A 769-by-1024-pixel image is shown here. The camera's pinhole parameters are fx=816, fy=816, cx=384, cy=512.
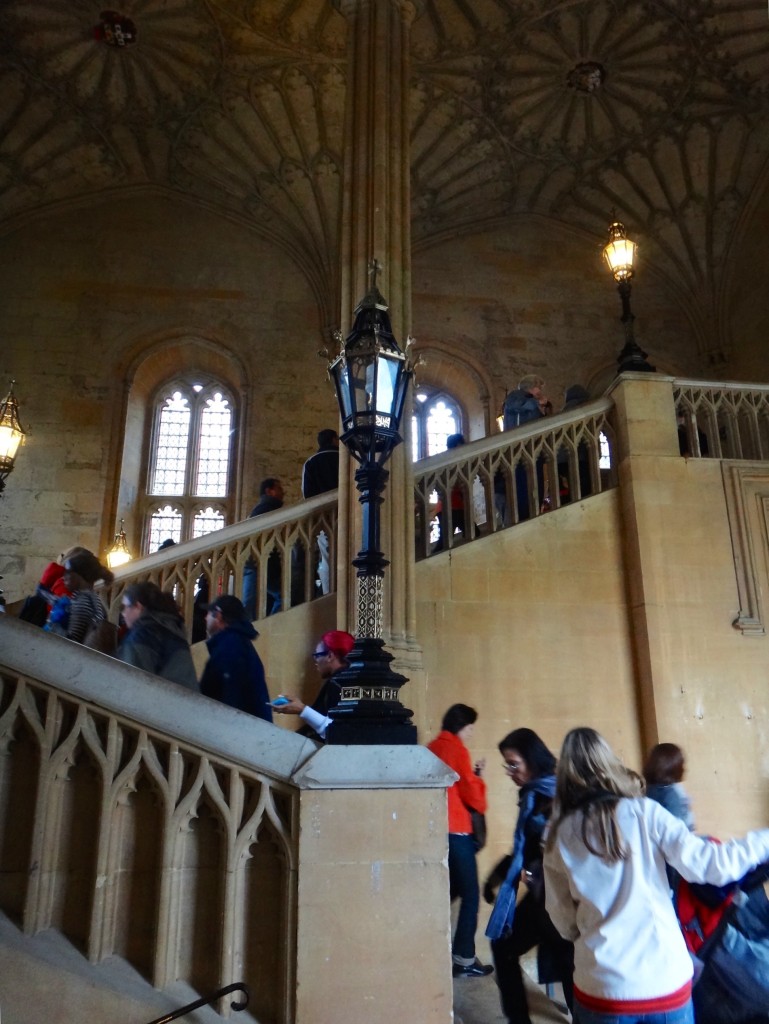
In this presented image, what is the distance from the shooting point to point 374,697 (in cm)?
316

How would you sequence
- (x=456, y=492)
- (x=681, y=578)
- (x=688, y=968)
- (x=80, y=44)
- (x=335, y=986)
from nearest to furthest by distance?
(x=688, y=968) < (x=335, y=986) < (x=681, y=578) < (x=456, y=492) < (x=80, y=44)

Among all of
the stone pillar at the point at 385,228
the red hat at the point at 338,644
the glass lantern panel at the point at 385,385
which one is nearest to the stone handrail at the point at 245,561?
the stone pillar at the point at 385,228

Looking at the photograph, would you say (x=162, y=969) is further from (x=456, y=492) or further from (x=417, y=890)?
(x=456, y=492)

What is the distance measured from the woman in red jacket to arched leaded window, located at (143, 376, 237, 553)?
8.79m

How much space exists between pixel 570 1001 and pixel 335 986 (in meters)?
1.00

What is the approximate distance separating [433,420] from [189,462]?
4.04 meters

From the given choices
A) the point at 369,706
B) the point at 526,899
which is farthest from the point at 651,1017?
the point at 369,706

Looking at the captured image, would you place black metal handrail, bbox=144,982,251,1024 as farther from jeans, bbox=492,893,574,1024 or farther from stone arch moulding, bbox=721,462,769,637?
stone arch moulding, bbox=721,462,769,637

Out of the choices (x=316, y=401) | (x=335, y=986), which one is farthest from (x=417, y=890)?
(x=316, y=401)

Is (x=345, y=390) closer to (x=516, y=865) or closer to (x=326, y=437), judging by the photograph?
(x=516, y=865)

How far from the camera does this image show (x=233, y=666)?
137 inches

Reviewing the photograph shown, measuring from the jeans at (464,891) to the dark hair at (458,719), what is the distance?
51 cm

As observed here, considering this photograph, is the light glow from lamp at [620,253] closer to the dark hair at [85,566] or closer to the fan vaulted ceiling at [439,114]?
the fan vaulted ceiling at [439,114]

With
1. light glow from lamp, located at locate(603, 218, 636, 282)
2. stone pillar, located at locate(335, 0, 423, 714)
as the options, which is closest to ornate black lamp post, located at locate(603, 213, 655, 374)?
light glow from lamp, located at locate(603, 218, 636, 282)
